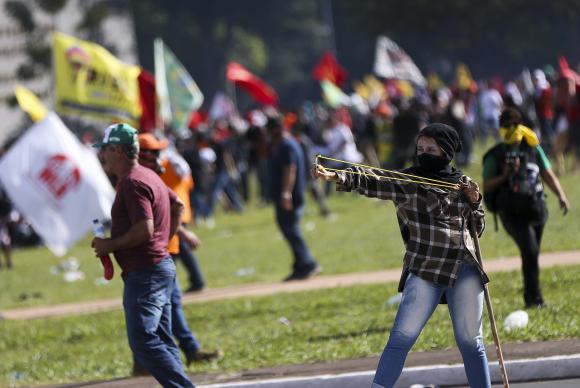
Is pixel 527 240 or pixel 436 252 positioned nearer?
pixel 436 252

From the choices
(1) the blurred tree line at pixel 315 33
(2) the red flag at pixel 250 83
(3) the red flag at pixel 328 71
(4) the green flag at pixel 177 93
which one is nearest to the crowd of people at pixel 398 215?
(4) the green flag at pixel 177 93

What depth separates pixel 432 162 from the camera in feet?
23.5

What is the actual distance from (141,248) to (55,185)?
5190 millimetres

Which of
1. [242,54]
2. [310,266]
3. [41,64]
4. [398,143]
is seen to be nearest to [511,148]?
[310,266]

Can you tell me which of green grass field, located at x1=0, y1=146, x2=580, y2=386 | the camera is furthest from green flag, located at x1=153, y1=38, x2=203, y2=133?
the camera

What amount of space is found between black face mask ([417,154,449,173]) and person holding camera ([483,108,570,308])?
10.5 feet

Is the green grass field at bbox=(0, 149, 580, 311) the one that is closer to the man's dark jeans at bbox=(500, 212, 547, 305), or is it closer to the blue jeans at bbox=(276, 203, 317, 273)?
the blue jeans at bbox=(276, 203, 317, 273)

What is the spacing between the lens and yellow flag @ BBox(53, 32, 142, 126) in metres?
20.0

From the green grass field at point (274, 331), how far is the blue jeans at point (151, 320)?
2184 mm

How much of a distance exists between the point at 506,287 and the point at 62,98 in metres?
9.76

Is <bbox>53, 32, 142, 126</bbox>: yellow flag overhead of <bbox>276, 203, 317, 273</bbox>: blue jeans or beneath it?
overhead

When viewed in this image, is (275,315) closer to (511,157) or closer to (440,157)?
(511,157)

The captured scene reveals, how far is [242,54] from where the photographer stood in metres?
86.5

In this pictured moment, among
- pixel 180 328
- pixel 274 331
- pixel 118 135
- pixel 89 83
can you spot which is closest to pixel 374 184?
pixel 118 135
